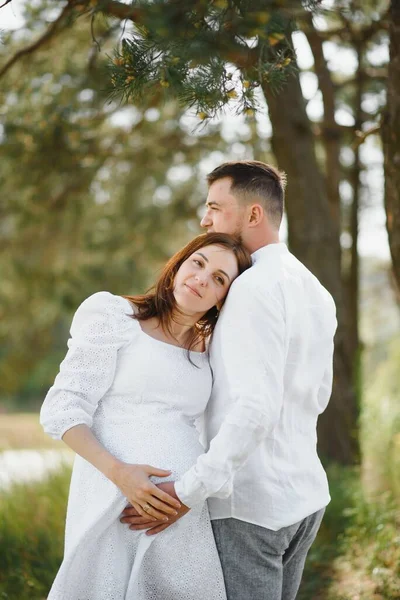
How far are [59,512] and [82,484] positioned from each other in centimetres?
243

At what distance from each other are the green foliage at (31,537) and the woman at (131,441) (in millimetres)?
1577

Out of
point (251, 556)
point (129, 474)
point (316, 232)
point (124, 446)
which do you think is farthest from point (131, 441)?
point (316, 232)

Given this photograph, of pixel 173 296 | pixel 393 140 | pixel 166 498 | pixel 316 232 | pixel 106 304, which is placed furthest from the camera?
pixel 316 232

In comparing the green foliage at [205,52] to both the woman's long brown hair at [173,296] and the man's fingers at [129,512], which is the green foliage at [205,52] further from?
the man's fingers at [129,512]

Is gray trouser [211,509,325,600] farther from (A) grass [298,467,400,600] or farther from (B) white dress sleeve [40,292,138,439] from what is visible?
(A) grass [298,467,400,600]

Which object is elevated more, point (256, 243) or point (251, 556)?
point (256, 243)

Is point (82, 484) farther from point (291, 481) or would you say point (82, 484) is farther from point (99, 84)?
point (99, 84)

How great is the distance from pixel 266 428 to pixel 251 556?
455mm

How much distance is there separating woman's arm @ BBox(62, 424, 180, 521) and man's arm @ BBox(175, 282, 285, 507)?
0.08 metres

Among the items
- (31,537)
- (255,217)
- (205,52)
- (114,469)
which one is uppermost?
(205,52)

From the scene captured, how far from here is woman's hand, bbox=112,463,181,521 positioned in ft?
7.06

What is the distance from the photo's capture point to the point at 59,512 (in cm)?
460

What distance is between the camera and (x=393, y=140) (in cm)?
335

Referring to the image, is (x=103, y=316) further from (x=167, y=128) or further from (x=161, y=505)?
(x=167, y=128)
